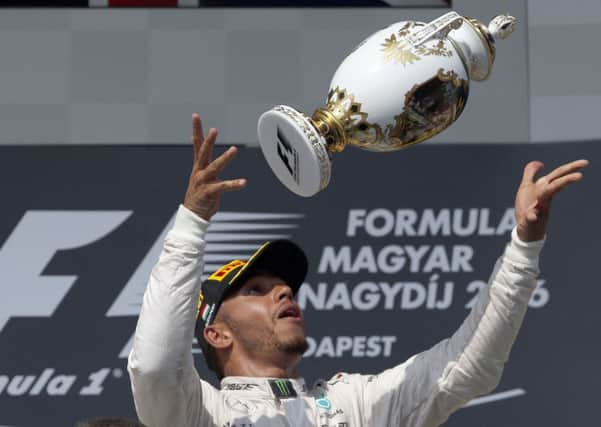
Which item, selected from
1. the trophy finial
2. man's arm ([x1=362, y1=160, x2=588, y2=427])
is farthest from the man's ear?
the trophy finial

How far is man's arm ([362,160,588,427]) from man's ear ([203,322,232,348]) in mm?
277

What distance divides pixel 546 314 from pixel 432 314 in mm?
271

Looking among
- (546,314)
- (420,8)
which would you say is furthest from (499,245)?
(420,8)

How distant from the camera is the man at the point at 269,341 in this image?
2.90 m

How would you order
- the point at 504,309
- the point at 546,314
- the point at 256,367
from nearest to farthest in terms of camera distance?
the point at 504,309, the point at 256,367, the point at 546,314

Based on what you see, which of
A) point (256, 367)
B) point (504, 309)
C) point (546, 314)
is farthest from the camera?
point (546, 314)

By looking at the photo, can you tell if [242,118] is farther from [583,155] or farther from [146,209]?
[583,155]

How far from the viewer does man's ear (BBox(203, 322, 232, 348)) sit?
331cm

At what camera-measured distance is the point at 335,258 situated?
13.4 ft

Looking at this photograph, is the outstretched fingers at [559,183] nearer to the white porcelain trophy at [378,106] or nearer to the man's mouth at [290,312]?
the white porcelain trophy at [378,106]

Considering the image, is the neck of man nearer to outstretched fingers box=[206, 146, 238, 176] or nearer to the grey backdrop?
outstretched fingers box=[206, 146, 238, 176]

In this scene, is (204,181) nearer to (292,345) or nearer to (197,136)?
(197,136)

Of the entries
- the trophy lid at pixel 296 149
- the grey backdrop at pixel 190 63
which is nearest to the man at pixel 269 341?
the trophy lid at pixel 296 149

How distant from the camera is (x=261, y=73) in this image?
419 centimetres
